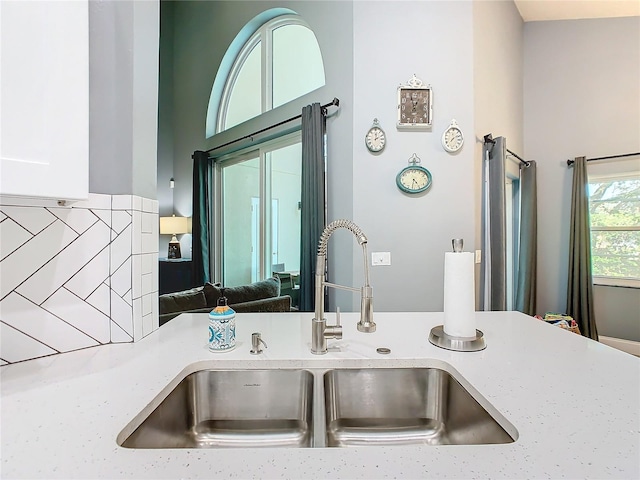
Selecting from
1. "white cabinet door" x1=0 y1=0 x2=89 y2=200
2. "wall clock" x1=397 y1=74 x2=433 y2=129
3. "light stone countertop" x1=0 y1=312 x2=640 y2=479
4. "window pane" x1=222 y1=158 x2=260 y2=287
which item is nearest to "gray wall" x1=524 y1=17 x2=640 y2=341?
"wall clock" x1=397 y1=74 x2=433 y2=129

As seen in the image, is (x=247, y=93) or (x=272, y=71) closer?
(x=272, y=71)

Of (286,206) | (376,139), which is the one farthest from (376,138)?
(286,206)

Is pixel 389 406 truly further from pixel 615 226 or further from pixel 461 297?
pixel 615 226

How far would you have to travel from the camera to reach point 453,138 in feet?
7.91

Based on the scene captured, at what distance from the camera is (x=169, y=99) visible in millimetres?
4957

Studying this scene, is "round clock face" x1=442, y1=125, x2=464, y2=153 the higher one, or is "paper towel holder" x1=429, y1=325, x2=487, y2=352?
"round clock face" x1=442, y1=125, x2=464, y2=153

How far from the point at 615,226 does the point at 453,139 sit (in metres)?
2.40

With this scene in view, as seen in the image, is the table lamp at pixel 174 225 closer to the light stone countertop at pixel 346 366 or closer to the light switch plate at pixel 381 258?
the light switch plate at pixel 381 258

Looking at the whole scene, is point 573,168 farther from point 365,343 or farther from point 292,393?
point 292,393

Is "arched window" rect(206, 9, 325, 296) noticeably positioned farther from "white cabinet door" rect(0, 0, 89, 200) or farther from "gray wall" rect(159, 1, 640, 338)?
"white cabinet door" rect(0, 0, 89, 200)

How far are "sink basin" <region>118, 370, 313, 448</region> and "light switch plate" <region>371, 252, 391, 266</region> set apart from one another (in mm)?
1614

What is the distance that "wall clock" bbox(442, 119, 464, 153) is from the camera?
240 centimetres

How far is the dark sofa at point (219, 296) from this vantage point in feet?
6.62

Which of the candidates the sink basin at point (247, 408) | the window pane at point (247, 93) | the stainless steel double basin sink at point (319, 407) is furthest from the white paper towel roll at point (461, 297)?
the window pane at point (247, 93)
